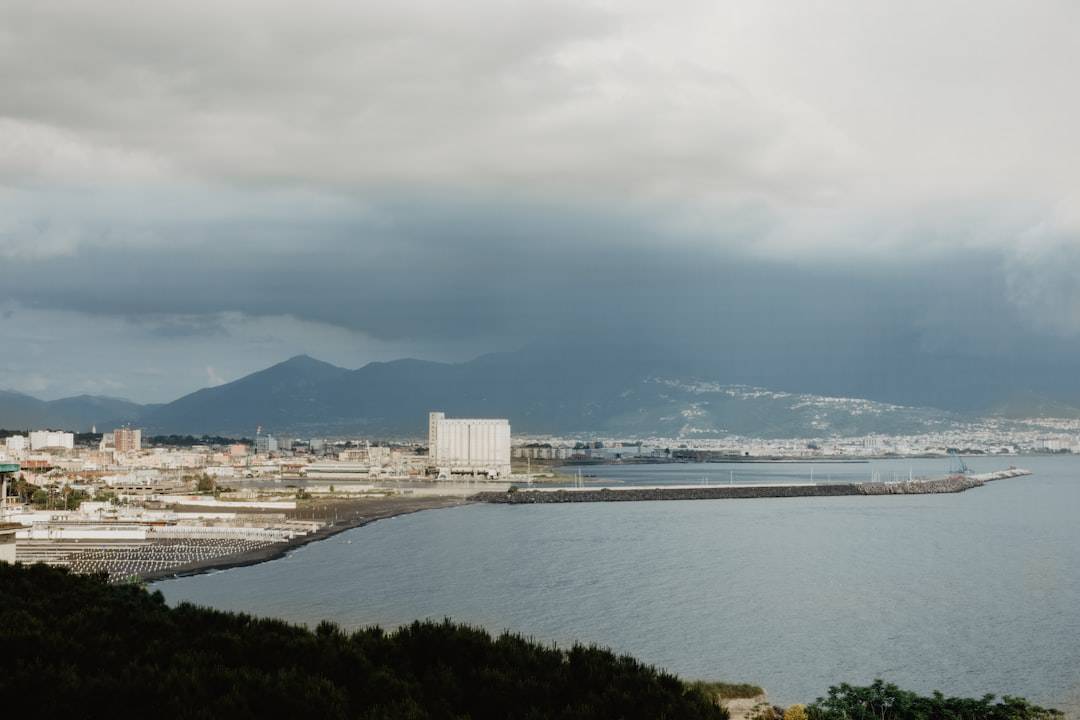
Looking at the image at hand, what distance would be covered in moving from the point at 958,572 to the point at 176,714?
42.2 m

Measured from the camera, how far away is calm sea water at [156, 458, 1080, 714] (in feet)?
82.8

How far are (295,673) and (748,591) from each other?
104ft

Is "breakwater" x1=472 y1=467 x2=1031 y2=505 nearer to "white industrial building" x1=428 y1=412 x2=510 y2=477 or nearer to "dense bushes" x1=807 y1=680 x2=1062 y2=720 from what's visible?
"white industrial building" x1=428 y1=412 x2=510 y2=477

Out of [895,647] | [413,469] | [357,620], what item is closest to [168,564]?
[357,620]

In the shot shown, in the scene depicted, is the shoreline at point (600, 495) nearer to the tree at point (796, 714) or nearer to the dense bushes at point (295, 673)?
the tree at point (796, 714)

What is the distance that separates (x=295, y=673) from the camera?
27.9 ft

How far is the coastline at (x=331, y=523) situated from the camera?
43.3m

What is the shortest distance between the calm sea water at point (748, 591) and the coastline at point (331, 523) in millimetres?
1548

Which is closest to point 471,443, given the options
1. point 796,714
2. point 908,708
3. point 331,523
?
point 331,523

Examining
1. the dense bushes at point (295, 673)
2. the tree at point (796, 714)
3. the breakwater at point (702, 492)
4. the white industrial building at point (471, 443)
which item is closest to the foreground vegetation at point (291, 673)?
the dense bushes at point (295, 673)

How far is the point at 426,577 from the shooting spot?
4119 centimetres

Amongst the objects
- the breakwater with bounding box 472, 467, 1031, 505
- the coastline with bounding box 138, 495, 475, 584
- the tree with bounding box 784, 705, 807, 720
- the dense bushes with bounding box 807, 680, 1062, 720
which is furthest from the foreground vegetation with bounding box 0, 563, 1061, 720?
the breakwater with bounding box 472, 467, 1031, 505

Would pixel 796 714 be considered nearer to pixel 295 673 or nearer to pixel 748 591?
pixel 295 673

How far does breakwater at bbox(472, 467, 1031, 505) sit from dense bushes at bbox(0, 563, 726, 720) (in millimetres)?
83195
